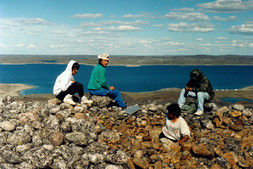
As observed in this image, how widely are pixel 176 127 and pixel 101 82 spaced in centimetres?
383

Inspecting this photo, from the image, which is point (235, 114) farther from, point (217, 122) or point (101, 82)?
point (101, 82)

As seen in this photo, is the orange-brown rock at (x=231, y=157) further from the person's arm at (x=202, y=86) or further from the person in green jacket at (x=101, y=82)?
the person in green jacket at (x=101, y=82)

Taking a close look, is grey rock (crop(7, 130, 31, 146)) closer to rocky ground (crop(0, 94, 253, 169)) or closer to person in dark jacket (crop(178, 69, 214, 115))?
rocky ground (crop(0, 94, 253, 169))

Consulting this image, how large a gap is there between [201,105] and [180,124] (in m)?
2.41

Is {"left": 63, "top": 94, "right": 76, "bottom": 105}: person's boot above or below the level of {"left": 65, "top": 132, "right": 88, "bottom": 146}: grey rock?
above

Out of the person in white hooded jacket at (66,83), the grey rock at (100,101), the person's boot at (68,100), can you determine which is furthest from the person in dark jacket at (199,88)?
the person's boot at (68,100)

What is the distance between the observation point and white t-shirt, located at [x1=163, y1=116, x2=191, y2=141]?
6.39 m

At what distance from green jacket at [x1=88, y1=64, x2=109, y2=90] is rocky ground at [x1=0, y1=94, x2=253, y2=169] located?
962mm

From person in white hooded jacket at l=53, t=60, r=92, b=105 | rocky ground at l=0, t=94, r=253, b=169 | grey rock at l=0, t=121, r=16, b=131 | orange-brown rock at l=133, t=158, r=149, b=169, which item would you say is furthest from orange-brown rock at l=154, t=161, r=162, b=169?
grey rock at l=0, t=121, r=16, b=131

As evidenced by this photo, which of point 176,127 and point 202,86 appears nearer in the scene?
point 176,127

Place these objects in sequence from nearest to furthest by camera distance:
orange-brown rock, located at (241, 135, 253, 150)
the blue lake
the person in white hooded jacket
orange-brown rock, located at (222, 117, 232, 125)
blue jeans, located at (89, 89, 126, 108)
→ orange-brown rock, located at (241, 135, 253, 150)
orange-brown rock, located at (222, 117, 232, 125)
the person in white hooded jacket
blue jeans, located at (89, 89, 126, 108)
the blue lake

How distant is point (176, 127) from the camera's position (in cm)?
646

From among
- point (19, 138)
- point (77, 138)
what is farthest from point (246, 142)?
point (19, 138)

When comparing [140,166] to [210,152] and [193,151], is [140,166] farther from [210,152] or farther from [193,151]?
[210,152]
